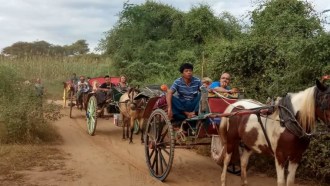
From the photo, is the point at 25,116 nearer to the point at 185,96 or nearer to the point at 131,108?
the point at 131,108

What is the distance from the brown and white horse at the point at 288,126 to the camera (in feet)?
16.8

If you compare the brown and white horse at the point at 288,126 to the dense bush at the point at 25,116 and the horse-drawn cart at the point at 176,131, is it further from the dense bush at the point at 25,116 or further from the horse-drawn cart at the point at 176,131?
the dense bush at the point at 25,116

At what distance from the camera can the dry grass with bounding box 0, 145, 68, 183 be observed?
7.71 m

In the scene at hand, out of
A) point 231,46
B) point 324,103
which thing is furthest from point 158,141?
point 231,46

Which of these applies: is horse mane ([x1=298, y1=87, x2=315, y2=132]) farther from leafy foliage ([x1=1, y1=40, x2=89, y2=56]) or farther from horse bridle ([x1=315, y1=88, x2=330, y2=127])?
leafy foliage ([x1=1, y1=40, x2=89, y2=56])

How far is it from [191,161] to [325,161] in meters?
3.17

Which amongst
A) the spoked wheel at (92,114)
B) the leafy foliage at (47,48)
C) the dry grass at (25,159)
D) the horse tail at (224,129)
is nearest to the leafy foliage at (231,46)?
the horse tail at (224,129)

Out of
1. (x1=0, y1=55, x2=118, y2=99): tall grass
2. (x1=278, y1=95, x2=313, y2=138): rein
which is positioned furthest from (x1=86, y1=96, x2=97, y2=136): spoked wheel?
(x1=0, y1=55, x2=118, y2=99): tall grass

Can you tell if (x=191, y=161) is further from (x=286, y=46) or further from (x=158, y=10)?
(x=158, y=10)

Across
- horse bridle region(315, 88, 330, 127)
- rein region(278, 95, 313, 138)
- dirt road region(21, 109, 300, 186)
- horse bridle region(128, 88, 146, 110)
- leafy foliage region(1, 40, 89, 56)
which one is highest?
leafy foliage region(1, 40, 89, 56)

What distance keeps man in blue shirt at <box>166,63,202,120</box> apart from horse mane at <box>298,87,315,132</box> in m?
2.49

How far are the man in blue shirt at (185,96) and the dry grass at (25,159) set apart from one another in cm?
282

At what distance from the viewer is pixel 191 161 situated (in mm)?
9203

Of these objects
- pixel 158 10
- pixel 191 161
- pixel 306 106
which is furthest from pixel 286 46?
pixel 158 10
